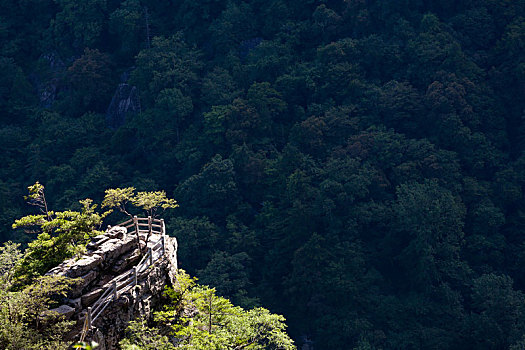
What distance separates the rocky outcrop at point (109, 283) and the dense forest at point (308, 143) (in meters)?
18.8

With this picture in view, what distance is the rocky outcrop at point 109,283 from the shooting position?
17.1 m

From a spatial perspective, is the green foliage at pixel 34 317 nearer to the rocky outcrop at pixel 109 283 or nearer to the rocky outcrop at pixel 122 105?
the rocky outcrop at pixel 109 283

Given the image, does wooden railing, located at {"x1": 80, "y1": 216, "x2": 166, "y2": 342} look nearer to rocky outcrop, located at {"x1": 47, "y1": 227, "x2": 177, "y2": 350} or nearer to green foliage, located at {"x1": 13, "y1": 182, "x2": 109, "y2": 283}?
rocky outcrop, located at {"x1": 47, "y1": 227, "x2": 177, "y2": 350}

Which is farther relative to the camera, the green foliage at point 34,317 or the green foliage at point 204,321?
the green foliage at point 204,321

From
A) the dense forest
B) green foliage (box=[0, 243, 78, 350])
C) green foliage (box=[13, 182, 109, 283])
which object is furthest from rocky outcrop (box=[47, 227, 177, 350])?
the dense forest

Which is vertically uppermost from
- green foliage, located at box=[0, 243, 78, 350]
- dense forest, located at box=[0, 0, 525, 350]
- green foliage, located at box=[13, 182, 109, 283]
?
dense forest, located at box=[0, 0, 525, 350]

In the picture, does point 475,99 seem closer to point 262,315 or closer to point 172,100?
point 172,100

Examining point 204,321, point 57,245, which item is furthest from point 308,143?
point 57,245

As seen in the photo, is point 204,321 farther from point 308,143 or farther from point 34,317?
point 308,143

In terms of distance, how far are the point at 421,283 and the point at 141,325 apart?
80.5 feet

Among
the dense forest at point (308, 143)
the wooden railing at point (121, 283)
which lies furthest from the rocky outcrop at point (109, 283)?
the dense forest at point (308, 143)

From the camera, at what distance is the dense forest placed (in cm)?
3775

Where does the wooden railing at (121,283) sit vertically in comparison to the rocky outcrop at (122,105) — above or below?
below

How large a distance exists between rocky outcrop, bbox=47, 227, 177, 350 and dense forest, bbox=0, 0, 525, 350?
61.6 ft
